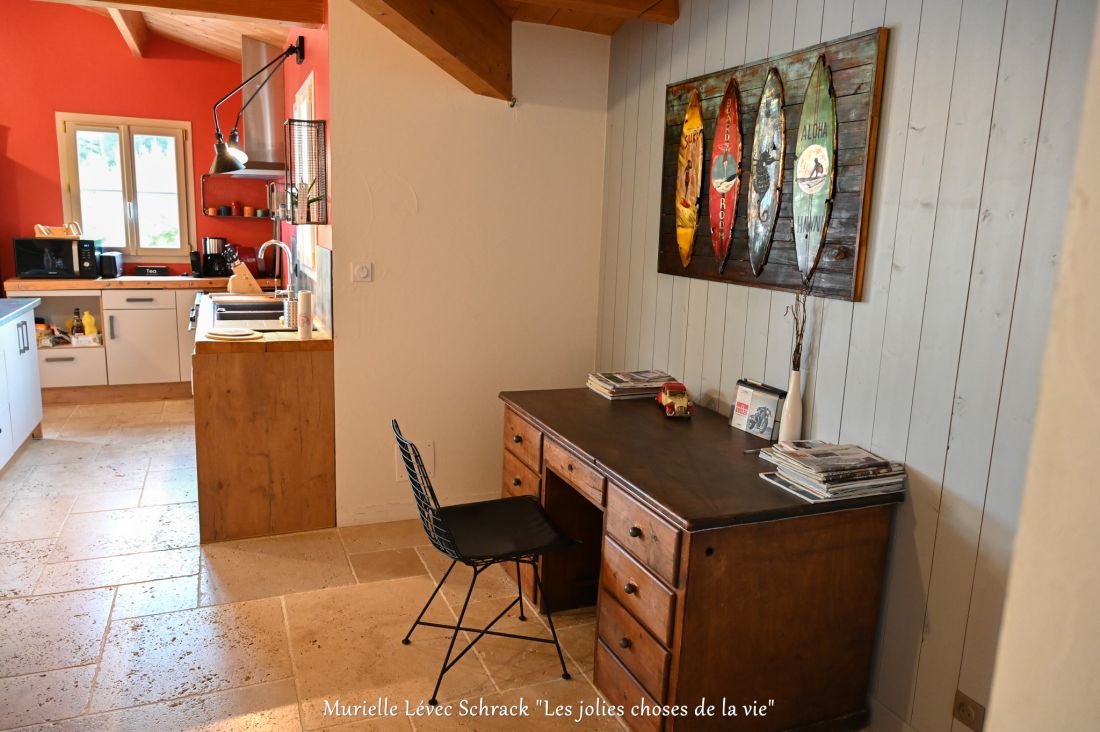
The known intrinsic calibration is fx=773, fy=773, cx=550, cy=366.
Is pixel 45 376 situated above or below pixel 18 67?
below

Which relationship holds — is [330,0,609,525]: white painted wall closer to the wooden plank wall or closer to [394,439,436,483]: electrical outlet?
[394,439,436,483]: electrical outlet

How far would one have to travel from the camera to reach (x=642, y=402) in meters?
3.14

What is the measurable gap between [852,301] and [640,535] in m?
0.95

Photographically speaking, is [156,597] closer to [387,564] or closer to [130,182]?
[387,564]

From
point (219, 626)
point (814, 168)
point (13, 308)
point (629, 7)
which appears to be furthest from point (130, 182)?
point (814, 168)

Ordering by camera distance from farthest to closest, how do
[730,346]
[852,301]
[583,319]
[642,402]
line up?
[583,319]
[642,402]
[730,346]
[852,301]

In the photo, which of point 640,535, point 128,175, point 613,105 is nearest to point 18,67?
point 128,175

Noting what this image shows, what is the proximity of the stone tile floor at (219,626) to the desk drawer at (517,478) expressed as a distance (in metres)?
0.41

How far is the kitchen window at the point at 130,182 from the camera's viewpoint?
241 inches

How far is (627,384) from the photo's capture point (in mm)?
3184

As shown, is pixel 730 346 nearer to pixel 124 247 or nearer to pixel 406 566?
pixel 406 566

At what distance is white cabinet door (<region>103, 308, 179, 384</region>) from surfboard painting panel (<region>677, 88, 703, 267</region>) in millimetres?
4318

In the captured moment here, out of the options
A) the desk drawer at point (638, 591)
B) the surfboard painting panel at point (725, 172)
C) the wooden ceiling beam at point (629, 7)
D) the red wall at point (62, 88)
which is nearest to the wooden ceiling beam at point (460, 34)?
the wooden ceiling beam at point (629, 7)

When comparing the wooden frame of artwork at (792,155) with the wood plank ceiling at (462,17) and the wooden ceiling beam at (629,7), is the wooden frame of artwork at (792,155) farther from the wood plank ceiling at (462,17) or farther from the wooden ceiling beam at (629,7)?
the wood plank ceiling at (462,17)
